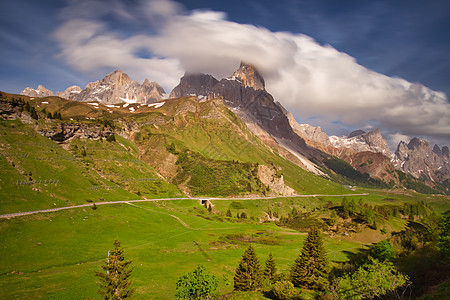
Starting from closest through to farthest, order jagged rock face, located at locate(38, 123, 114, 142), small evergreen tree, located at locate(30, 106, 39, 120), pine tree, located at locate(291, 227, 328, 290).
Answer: pine tree, located at locate(291, 227, 328, 290) < small evergreen tree, located at locate(30, 106, 39, 120) < jagged rock face, located at locate(38, 123, 114, 142)

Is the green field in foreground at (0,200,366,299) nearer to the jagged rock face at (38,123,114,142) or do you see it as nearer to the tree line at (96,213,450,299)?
the tree line at (96,213,450,299)

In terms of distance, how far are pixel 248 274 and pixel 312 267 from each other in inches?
575

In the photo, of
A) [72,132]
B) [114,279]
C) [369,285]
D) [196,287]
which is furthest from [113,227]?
[72,132]

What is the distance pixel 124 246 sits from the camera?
262 ft

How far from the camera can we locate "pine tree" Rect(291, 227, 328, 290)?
5138 centimetres

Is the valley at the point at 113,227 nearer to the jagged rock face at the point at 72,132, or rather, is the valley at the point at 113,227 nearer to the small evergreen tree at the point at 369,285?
the jagged rock face at the point at 72,132

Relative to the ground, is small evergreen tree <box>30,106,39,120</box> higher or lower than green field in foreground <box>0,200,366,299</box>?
higher

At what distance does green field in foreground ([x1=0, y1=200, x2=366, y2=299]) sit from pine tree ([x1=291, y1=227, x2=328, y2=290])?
630 inches

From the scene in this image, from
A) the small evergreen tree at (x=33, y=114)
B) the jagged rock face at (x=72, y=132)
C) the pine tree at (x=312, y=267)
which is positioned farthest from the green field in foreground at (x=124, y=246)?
the small evergreen tree at (x=33, y=114)

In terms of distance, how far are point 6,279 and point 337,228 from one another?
505 ft

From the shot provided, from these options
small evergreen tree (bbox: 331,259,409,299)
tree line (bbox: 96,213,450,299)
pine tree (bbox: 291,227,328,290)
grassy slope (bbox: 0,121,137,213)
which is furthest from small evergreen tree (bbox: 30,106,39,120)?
small evergreen tree (bbox: 331,259,409,299)

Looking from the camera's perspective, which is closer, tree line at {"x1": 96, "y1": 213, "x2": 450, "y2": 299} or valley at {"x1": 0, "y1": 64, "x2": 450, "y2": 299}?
tree line at {"x1": 96, "y1": 213, "x2": 450, "y2": 299}

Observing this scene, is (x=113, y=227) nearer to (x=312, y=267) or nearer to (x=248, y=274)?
(x=248, y=274)

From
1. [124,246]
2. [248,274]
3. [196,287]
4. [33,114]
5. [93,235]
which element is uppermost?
[33,114]
